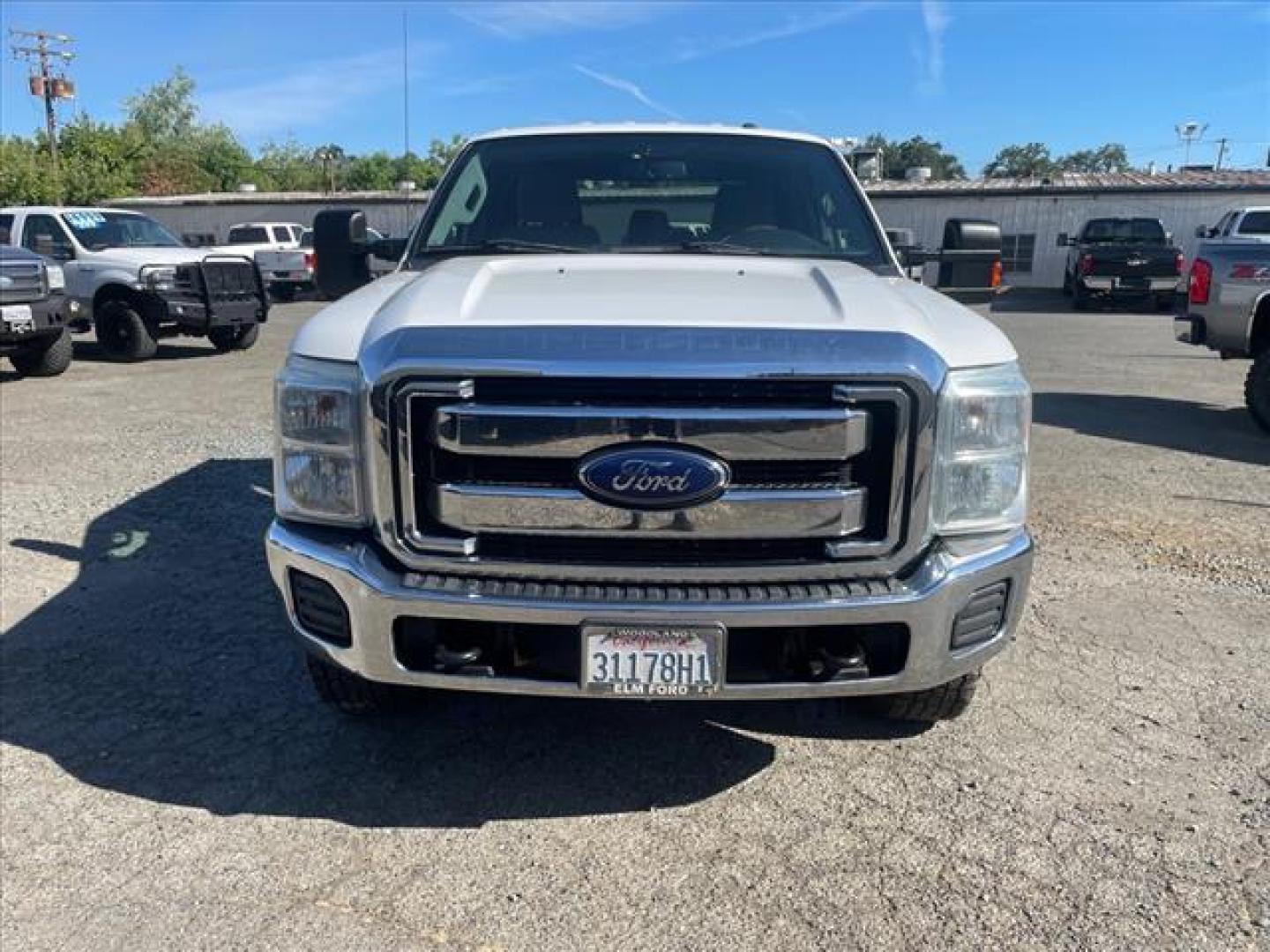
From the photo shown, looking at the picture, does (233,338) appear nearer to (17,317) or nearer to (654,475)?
(17,317)

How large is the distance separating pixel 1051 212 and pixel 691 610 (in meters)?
30.0

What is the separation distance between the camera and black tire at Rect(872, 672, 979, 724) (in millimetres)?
3045

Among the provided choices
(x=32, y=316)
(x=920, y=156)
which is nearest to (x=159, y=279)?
(x=32, y=316)

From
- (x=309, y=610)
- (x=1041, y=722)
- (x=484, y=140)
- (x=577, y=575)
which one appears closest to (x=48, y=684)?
(x=309, y=610)

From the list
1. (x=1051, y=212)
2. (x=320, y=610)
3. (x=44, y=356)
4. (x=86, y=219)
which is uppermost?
(x=1051, y=212)

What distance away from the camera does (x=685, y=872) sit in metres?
2.59

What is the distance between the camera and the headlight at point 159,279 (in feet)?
41.1

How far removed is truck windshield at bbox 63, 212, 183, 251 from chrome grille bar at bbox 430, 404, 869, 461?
12952mm

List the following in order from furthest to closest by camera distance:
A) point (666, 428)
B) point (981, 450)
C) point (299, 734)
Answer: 1. point (299, 734)
2. point (981, 450)
3. point (666, 428)

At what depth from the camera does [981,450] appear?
100 inches

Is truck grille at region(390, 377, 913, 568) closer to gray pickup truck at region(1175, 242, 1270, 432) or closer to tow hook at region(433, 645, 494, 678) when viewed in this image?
tow hook at region(433, 645, 494, 678)

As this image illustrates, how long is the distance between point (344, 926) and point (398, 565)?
88 cm

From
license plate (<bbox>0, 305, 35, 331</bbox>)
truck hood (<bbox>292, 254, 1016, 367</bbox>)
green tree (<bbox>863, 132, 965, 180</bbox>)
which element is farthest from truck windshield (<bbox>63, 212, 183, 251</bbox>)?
green tree (<bbox>863, 132, 965, 180</bbox>)

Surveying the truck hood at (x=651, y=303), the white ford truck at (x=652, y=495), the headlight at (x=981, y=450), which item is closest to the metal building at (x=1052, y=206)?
the truck hood at (x=651, y=303)
